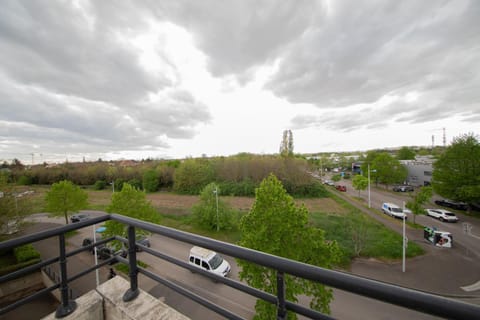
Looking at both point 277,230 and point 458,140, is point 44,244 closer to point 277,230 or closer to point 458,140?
point 277,230

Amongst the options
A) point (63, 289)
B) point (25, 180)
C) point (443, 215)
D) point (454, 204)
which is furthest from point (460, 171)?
point (25, 180)

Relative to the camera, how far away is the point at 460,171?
16.4 metres

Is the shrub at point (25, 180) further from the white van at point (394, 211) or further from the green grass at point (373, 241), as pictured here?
the white van at point (394, 211)

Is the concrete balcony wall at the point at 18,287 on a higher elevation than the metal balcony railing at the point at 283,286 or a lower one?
lower

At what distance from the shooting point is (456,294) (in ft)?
24.3

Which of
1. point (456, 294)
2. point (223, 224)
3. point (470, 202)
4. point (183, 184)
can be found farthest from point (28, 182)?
point (470, 202)

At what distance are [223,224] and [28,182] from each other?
53013mm

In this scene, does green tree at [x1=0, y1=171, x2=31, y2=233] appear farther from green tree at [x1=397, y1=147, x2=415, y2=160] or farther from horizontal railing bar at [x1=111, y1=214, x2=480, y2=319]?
green tree at [x1=397, y1=147, x2=415, y2=160]

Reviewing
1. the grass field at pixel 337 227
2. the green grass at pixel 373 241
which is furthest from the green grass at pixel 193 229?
the green grass at pixel 373 241

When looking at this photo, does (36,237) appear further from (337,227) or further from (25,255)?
(337,227)

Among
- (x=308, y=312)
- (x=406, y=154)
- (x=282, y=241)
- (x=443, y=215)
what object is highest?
(x=406, y=154)

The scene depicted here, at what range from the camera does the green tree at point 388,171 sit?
86.1 feet

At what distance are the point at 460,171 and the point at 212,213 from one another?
22875mm

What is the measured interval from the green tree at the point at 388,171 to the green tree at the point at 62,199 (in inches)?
1382
